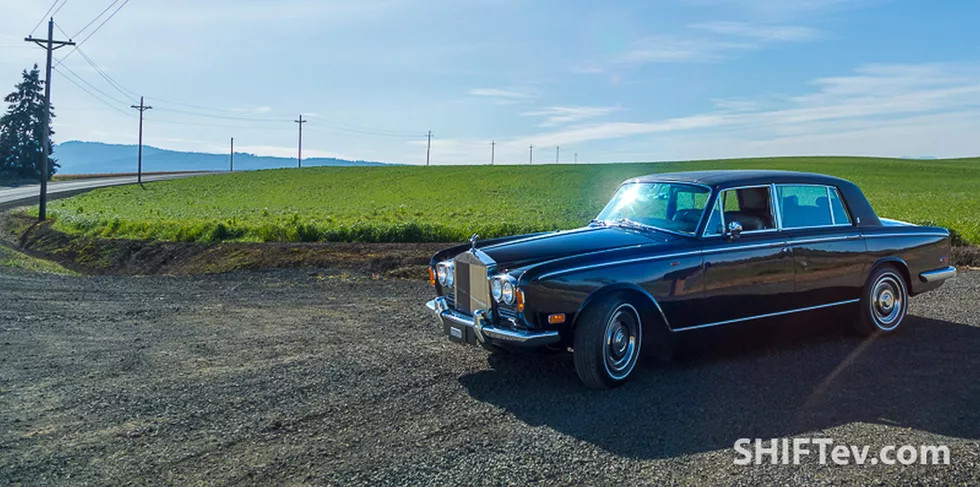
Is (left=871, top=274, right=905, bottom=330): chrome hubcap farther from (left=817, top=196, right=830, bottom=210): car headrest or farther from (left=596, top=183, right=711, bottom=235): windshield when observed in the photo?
(left=596, top=183, right=711, bottom=235): windshield

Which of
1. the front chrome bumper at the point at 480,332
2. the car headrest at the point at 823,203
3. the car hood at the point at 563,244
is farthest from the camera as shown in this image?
the car headrest at the point at 823,203

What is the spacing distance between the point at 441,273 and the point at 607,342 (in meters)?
1.81

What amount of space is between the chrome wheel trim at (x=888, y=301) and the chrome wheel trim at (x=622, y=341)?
3.10m

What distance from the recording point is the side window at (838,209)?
745cm

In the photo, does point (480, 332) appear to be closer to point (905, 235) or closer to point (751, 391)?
point (751, 391)

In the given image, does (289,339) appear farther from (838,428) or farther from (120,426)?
(838,428)

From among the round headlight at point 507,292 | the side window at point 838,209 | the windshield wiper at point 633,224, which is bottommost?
the round headlight at point 507,292

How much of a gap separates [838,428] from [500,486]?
2.43 metres

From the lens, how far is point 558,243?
6.41m

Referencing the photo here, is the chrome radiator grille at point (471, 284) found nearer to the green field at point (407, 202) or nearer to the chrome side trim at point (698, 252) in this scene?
the chrome side trim at point (698, 252)

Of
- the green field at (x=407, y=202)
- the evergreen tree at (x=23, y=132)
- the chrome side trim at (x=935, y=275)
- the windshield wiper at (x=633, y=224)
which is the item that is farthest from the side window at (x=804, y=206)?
the evergreen tree at (x=23, y=132)

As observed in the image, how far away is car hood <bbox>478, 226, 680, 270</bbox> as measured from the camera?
19.9ft

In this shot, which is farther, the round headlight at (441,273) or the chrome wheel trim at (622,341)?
the round headlight at (441,273)

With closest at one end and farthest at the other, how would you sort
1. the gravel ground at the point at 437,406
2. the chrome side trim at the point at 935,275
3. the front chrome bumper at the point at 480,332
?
the gravel ground at the point at 437,406
the front chrome bumper at the point at 480,332
the chrome side trim at the point at 935,275
